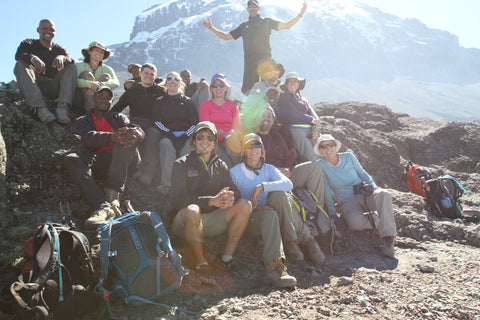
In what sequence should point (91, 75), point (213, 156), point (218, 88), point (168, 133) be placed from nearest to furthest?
point (213, 156) → point (168, 133) → point (218, 88) → point (91, 75)

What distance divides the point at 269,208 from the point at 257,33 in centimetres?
614

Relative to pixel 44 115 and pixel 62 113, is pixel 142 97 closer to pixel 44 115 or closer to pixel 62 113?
pixel 62 113

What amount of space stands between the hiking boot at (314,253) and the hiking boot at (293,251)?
308mm

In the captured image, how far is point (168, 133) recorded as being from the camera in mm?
6684

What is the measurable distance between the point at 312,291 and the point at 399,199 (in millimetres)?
4780

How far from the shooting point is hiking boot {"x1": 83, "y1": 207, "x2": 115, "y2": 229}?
174 inches

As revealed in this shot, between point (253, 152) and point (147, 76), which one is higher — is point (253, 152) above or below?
below

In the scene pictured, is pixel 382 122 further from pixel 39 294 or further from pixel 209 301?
pixel 39 294

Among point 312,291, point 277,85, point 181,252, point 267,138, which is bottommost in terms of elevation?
point 312,291

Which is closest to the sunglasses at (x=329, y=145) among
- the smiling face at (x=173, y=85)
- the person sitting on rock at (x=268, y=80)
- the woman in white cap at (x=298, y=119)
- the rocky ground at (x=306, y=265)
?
the woman in white cap at (x=298, y=119)

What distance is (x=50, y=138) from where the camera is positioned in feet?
21.6

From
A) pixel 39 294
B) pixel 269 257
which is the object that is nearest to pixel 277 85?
pixel 269 257

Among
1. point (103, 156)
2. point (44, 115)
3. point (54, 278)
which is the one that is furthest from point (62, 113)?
point (54, 278)

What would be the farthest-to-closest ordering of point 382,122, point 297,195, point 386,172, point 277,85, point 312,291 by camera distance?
1. point 382,122
2. point 386,172
3. point 277,85
4. point 297,195
5. point 312,291
